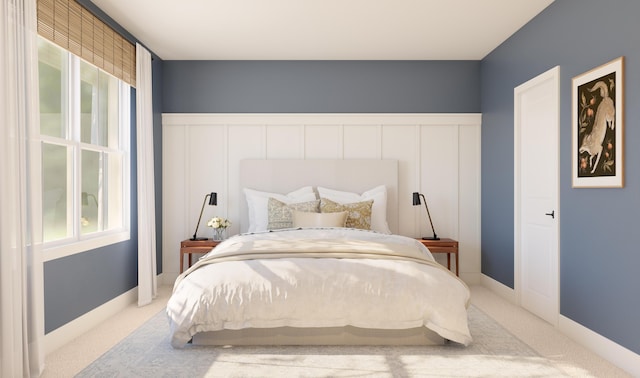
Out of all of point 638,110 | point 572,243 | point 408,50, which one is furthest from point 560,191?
point 408,50

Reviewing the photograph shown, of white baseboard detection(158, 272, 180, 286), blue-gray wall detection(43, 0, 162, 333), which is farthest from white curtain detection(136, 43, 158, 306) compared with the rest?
white baseboard detection(158, 272, 180, 286)

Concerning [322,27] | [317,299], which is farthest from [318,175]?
[317,299]

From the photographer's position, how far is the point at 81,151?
4.05 m

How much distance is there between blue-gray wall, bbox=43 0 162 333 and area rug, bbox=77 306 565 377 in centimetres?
55

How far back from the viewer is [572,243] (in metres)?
3.79

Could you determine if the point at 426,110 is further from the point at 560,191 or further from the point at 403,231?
the point at 560,191

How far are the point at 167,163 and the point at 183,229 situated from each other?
81cm

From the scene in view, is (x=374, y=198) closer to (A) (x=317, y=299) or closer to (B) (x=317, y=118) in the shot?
(B) (x=317, y=118)

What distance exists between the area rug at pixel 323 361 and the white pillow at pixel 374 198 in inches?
78.3

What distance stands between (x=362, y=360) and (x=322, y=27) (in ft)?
9.99

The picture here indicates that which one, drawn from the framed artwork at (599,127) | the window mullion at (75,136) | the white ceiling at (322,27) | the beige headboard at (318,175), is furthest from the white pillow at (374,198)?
the window mullion at (75,136)

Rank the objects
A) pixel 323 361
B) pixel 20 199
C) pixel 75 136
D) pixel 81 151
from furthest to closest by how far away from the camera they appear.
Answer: pixel 81 151 < pixel 75 136 < pixel 323 361 < pixel 20 199

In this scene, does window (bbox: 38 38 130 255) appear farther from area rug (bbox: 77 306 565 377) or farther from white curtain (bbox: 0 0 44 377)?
area rug (bbox: 77 306 565 377)

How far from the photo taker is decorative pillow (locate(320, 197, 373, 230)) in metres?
5.12
